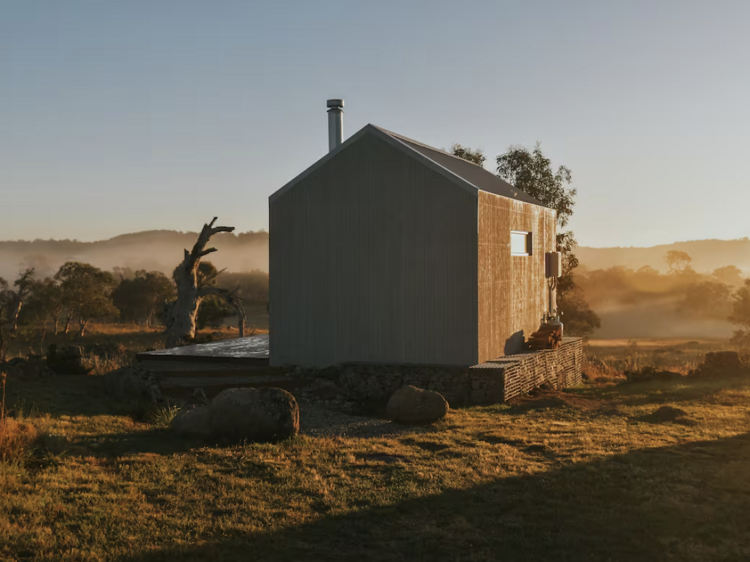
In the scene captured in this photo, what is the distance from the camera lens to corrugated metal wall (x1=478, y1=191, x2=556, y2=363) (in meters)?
15.1

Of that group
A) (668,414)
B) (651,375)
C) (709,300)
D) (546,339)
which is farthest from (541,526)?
(709,300)

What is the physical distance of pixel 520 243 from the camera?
18266 mm

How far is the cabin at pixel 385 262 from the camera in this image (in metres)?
14.8

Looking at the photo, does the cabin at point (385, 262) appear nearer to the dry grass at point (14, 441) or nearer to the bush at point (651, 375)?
the bush at point (651, 375)

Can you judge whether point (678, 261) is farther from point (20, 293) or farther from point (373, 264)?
point (373, 264)

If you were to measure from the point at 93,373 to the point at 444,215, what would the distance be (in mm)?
8435

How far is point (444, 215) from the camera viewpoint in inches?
586

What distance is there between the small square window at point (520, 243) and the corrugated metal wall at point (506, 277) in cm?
15

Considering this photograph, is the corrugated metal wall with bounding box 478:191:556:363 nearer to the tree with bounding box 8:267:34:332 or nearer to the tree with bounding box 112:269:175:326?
the tree with bounding box 8:267:34:332

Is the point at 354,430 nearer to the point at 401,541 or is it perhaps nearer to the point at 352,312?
the point at 352,312

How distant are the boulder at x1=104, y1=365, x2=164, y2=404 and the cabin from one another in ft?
12.4

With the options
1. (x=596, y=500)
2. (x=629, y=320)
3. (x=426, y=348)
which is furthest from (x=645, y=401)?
(x=629, y=320)

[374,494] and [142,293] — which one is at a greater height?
[142,293]

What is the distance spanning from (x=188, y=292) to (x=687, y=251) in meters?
133
